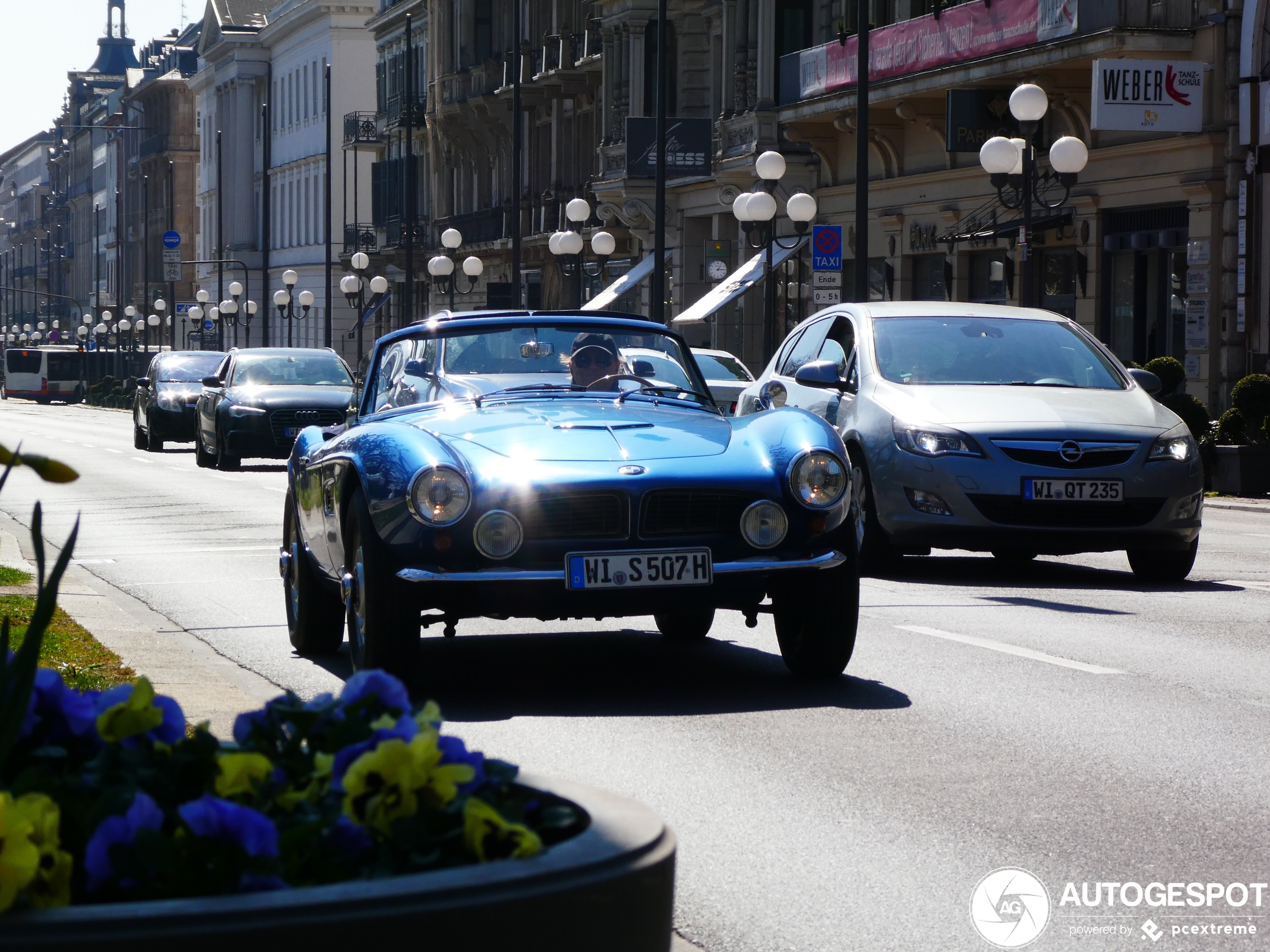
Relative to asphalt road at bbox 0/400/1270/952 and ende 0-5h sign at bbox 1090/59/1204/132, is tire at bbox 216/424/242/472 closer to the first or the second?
ende 0-5h sign at bbox 1090/59/1204/132

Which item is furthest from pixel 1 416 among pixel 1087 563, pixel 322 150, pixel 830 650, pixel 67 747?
pixel 67 747

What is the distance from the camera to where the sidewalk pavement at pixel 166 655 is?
24.4ft

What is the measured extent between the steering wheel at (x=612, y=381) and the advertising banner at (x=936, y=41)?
22.1m

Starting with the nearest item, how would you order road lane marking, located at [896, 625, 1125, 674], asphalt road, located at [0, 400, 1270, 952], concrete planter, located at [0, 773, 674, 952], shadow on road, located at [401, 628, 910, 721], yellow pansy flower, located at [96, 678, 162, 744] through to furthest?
concrete planter, located at [0, 773, 674, 952] < yellow pansy flower, located at [96, 678, 162, 744] < asphalt road, located at [0, 400, 1270, 952] < shadow on road, located at [401, 628, 910, 721] < road lane marking, located at [896, 625, 1125, 674]

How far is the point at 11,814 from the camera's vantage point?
2207 millimetres

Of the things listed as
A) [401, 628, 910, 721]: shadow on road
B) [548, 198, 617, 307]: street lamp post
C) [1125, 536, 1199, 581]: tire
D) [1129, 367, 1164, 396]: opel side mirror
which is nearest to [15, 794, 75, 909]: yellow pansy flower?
[401, 628, 910, 721]: shadow on road

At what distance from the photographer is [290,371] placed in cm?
2977

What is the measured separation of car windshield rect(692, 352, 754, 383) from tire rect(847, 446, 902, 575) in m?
11.2

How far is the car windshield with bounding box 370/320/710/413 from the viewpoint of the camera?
30.8 ft

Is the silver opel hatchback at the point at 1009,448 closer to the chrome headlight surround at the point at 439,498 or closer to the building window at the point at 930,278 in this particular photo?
the chrome headlight surround at the point at 439,498

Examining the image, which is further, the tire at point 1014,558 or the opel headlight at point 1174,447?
the tire at point 1014,558

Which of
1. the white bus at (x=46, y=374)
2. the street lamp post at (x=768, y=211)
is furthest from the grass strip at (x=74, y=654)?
the white bus at (x=46, y=374)

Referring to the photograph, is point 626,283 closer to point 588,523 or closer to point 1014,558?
point 1014,558

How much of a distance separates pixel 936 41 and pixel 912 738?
2810cm
